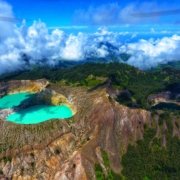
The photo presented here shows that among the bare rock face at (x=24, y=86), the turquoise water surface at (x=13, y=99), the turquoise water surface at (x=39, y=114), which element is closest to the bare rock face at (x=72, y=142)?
the turquoise water surface at (x=39, y=114)

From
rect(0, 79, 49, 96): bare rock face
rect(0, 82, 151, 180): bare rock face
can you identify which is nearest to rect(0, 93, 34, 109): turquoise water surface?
rect(0, 79, 49, 96): bare rock face

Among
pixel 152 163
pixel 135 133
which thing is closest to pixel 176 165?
pixel 152 163

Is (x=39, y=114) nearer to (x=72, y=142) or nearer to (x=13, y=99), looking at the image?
(x=72, y=142)

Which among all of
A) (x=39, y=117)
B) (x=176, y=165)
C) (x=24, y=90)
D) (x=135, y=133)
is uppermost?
(x=24, y=90)

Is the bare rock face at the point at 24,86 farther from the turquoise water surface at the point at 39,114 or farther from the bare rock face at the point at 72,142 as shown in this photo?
the bare rock face at the point at 72,142

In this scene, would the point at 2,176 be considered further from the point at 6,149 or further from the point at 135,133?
the point at 135,133

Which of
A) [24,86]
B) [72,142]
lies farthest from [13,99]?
[72,142]
